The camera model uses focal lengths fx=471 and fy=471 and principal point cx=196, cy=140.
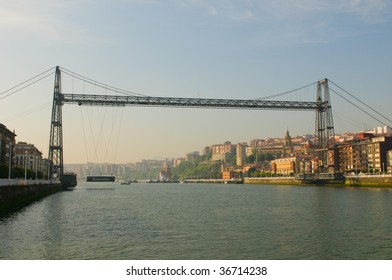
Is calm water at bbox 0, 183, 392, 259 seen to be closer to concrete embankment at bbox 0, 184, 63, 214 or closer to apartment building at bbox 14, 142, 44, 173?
concrete embankment at bbox 0, 184, 63, 214

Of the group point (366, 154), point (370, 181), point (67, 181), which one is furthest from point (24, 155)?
point (366, 154)

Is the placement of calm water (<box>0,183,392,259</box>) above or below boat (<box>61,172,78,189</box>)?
Answer: below

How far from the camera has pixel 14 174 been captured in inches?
1865

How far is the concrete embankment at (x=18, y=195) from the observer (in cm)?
3157

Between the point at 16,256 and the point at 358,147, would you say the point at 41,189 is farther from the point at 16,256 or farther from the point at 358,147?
the point at 358,147

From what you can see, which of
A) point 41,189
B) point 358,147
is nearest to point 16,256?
point 41,189

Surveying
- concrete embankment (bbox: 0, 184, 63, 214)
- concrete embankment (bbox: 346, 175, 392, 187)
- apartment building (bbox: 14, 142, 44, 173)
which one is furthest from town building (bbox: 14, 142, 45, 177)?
concrete embankment (bbox: 346, 175, 392, 187)

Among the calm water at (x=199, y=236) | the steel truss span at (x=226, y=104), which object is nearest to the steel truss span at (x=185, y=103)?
the steel truss span at (x=226, y=104)

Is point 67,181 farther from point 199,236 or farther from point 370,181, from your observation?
point 199,236

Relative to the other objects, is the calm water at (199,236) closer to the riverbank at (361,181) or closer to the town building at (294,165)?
the riverbank at (361,181)

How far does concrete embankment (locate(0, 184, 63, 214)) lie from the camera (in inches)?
1243

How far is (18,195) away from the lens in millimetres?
37125

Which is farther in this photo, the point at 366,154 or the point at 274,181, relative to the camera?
the point at 274,181

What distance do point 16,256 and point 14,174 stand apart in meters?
33.9
